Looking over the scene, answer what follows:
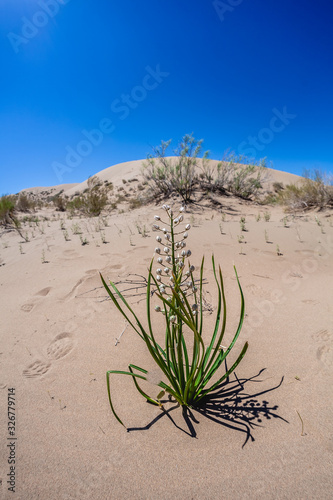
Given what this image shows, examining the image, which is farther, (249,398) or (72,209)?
(72,209)

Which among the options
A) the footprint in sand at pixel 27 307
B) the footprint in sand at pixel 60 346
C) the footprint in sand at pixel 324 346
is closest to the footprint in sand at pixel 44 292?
the footprint in sand at pixel 27 307

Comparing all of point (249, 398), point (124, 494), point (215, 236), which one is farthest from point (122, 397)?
point (215, 236)

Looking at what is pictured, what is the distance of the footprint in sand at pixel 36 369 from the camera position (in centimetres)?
162

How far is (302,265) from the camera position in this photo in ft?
11.0

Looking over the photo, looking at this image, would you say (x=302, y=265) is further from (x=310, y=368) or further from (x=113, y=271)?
(x=113, y=271)

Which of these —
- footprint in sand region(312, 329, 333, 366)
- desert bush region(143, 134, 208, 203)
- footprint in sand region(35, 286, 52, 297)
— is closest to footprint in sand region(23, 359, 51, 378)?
footprint in sand region(35, 286, 52, 297)

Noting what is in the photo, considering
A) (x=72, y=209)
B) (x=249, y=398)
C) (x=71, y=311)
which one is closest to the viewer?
(x=249, y=398)

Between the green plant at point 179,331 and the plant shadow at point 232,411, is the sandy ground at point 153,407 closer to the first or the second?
the plant shadow at point 232,411

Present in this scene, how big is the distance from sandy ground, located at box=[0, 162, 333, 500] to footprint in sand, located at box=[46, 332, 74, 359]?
0.01 m

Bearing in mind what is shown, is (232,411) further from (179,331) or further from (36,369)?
(36,369)

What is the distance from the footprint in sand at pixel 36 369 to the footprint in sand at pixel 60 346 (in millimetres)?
79

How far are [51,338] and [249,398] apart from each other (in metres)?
1.59

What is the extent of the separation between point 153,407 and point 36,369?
35.9 inches

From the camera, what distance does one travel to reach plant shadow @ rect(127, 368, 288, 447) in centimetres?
123
